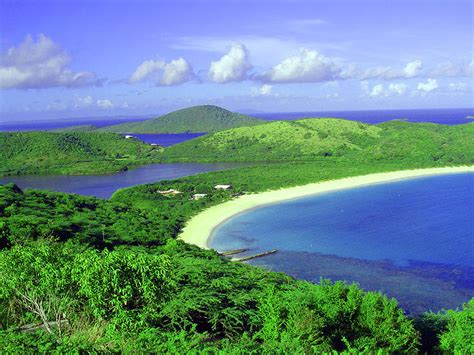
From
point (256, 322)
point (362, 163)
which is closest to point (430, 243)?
point (256, 322)

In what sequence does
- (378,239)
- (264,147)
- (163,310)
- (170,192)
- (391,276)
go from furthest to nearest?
(264,147)
(170,192)
(378,239)
(391,276)
(163,310)

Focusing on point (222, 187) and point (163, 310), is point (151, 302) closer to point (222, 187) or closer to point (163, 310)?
point (163, 310)

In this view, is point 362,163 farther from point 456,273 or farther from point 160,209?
point 456,273

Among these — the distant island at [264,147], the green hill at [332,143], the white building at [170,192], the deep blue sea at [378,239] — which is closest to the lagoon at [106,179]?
the distant island at [264,147]

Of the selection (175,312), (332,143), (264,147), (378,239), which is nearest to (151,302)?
(175,312)

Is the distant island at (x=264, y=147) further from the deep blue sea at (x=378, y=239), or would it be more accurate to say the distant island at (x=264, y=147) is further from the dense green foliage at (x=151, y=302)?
the dense green foliage at (x=151, y=302)

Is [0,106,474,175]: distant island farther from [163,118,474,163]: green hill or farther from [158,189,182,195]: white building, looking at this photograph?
[158,189,182,195]: white building

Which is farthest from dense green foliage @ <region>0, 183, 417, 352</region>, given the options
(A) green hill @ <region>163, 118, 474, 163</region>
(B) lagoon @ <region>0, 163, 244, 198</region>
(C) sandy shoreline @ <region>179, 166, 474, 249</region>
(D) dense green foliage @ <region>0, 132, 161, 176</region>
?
(D) dense green foliage @ <region>0, 132, 161, 176</region>
